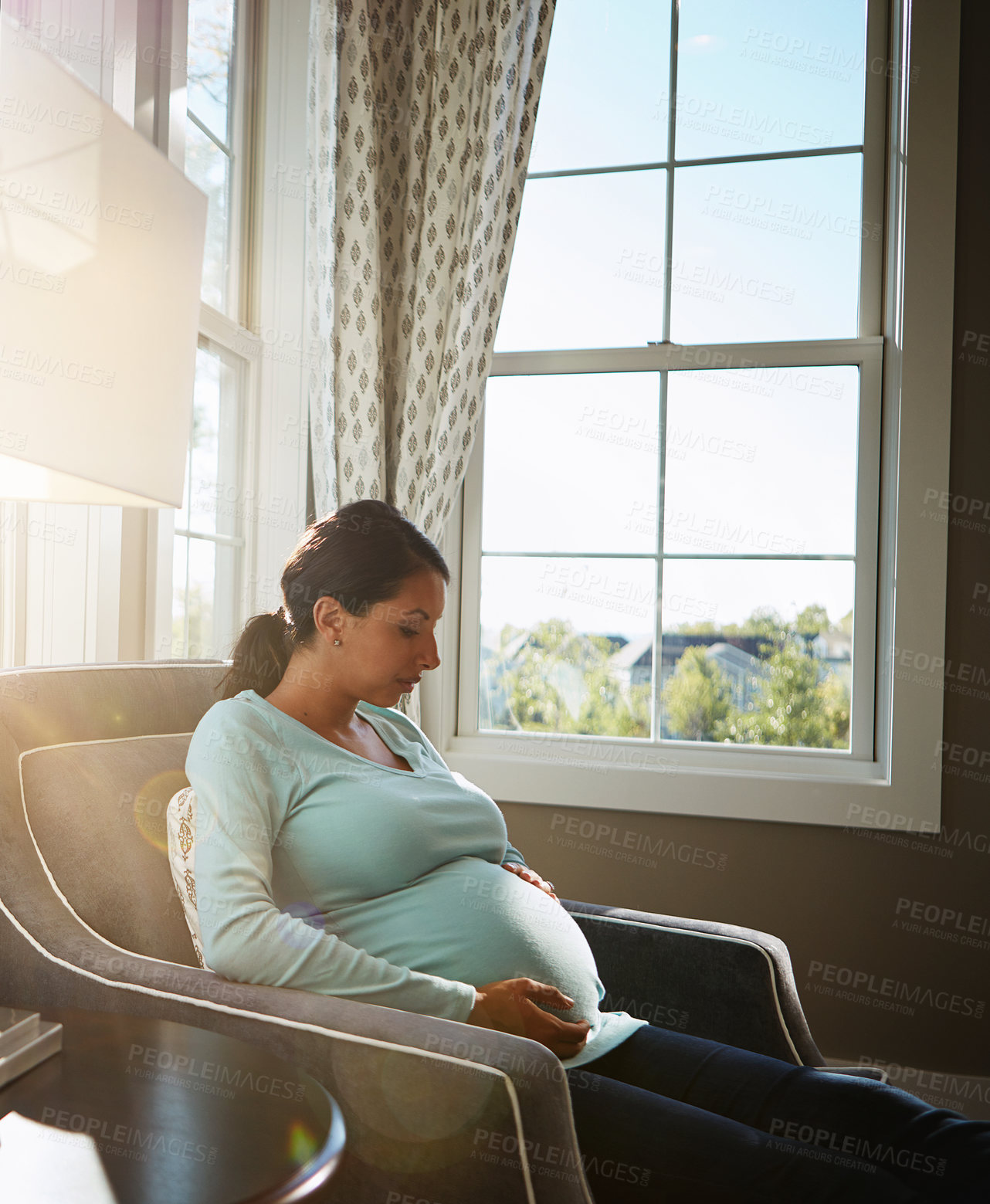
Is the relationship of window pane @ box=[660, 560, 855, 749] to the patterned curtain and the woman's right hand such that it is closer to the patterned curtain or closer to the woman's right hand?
the patterned curtain

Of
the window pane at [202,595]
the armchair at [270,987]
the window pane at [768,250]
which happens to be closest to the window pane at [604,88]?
the window pane at [768,250]

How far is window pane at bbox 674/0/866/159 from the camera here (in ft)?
7.66

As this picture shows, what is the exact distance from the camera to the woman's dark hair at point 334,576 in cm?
134

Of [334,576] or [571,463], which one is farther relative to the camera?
[571,463]

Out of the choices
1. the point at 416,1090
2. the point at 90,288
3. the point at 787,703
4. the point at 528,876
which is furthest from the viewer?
the point at 787,703

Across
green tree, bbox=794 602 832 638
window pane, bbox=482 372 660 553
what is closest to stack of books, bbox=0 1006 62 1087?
window pane, bbox=482 372 660 553

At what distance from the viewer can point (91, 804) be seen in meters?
1.21

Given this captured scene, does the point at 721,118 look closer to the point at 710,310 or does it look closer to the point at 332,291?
the point at 710,310

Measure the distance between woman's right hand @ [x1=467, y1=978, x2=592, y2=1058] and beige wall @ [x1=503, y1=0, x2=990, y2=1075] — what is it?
1.21 metres

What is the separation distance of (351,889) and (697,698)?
140 cm

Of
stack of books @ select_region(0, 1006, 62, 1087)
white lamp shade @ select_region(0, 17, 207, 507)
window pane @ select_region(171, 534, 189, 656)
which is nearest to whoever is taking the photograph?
white lamp shade @ select_region(0, 17, 207, 507)

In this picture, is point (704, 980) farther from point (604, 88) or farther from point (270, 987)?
point (604, 88)

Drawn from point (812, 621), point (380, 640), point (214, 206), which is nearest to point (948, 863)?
point (812, 621)

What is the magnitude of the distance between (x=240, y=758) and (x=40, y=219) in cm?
68
